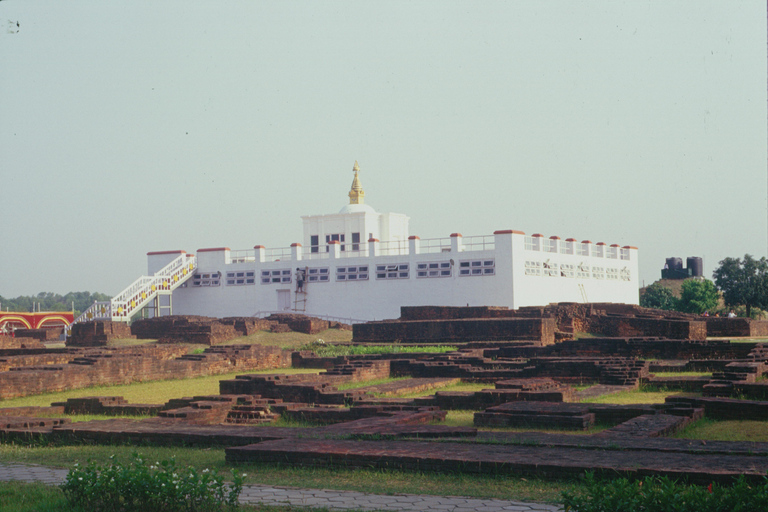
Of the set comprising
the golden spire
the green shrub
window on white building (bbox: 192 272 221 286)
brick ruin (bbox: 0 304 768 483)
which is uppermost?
the golden spire

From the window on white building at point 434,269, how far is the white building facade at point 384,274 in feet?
0.14

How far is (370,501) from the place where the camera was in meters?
5.82

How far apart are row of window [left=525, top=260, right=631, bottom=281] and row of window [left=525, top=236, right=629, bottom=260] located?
0.65 m

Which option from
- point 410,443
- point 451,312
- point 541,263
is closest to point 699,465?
point 410,443

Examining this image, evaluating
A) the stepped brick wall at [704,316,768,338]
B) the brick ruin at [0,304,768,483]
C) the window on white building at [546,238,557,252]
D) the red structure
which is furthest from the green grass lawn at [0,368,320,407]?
the red structure

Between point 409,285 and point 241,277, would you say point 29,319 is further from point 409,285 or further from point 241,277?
point 409,285

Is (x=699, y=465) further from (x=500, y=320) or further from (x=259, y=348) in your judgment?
(x=500, y=320)

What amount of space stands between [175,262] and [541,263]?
1811 centimetres

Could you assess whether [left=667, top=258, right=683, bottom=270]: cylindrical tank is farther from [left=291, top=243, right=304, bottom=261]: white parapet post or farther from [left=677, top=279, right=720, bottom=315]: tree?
[left=291, top=243, right=304, bottom=261]: white parapet post

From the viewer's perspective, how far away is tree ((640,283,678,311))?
5066cm

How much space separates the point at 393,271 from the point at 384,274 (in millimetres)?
477

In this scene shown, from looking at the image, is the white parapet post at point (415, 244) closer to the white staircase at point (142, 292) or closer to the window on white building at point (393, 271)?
the window on white building at point (393, 271)

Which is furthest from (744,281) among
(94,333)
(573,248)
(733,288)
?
(94,333)

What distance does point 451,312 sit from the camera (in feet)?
93.7
